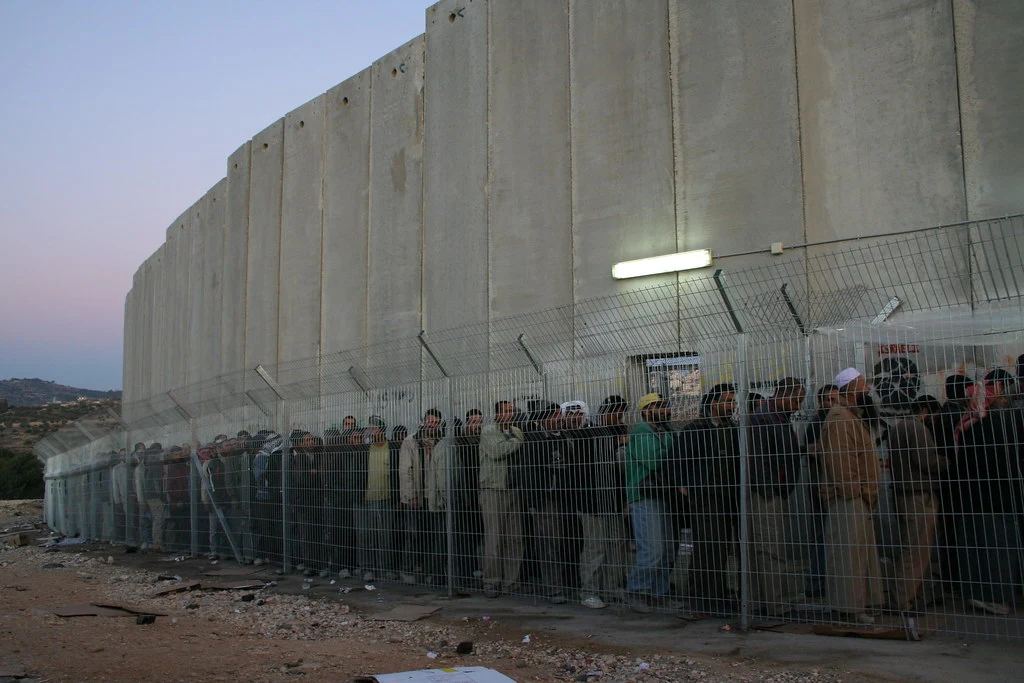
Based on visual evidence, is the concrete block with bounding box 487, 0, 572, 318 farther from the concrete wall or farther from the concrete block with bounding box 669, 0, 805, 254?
the concrete block with bounding box 669, 0, 805, 254

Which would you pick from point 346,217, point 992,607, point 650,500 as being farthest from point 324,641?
point 346,217

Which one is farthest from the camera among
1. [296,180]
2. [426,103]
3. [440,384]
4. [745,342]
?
[296,180]

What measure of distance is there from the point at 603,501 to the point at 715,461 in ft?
3.42

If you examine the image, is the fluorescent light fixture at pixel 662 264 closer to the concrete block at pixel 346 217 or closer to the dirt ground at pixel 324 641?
the dirt ground at pixel 324 641

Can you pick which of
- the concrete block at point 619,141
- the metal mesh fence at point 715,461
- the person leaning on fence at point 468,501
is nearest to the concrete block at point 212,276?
the metal mesh fence at point 715,461

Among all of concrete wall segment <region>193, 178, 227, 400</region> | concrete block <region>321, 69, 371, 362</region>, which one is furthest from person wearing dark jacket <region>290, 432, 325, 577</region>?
concrete wall segment <region>193, 178, 227, 400</region>

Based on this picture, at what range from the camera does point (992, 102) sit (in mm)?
8633

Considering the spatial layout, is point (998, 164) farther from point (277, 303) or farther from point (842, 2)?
point (277, 303)

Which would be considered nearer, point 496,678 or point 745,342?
point 496,678

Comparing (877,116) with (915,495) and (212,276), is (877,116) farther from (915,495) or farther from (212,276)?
(212,276)

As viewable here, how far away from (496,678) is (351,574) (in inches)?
→ 196

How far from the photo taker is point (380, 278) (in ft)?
49.0

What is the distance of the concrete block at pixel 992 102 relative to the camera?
27.9ft

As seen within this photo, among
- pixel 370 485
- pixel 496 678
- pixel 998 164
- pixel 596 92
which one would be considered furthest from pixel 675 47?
pixel 496 678
